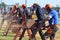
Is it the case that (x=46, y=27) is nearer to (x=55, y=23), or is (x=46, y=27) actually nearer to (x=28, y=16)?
(x=55, y=23)

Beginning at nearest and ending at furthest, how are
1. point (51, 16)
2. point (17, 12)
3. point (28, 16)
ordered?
point (51, 16)
point (28, 16)
point (17, 12)

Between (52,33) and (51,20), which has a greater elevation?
(51,20)

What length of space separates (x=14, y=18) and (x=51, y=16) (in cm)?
652

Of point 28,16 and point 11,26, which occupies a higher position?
point 28,16

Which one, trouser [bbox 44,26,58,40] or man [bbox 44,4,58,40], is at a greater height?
man [bbox 44,4,58,40]

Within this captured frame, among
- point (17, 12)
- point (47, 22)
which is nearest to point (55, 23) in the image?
point (47, 22)

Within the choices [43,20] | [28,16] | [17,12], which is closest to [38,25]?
[43,20]

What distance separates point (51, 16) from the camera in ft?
42.7

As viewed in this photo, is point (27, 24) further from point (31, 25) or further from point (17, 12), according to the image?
point (17, 12)

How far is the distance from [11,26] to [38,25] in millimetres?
6020

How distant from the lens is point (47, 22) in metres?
14.7

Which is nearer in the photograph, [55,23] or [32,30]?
[55,23]

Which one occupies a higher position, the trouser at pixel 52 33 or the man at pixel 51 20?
the man at pixel 51 20

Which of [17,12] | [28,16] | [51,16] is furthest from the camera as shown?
[17,12]
